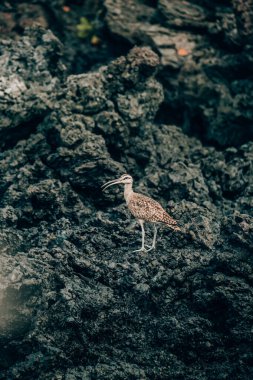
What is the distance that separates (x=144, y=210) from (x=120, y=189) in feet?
7.85

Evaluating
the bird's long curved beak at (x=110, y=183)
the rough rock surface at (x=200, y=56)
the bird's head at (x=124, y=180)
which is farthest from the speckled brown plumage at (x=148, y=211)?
the rough rock surface at (x=200, y=56)

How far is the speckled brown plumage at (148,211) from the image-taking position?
14632 mm

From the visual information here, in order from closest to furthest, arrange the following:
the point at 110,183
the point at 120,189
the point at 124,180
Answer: the point at 124,180, the point at 110,183, the point at 120,189

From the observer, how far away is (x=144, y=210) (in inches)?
592

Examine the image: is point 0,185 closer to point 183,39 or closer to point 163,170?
point 163,170

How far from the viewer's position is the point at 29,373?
1212 centimetres

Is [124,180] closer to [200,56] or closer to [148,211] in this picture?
[148,211]

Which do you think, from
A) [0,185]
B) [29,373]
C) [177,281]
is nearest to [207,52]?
[0,185]

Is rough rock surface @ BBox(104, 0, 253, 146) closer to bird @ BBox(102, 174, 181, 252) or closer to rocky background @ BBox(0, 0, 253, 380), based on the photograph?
rocky background @ BBox(0, 0, 253, 380)

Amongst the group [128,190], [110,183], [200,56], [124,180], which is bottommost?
[110,183]

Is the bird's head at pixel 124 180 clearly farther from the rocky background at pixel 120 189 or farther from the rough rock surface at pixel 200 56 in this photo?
the rough rock surface at pixel 200 56

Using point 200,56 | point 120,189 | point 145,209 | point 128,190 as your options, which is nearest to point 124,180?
point 128,190

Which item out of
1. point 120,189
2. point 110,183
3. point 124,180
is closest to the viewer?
point 124,180

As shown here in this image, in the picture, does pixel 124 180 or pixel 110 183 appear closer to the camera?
pixel 124 180
